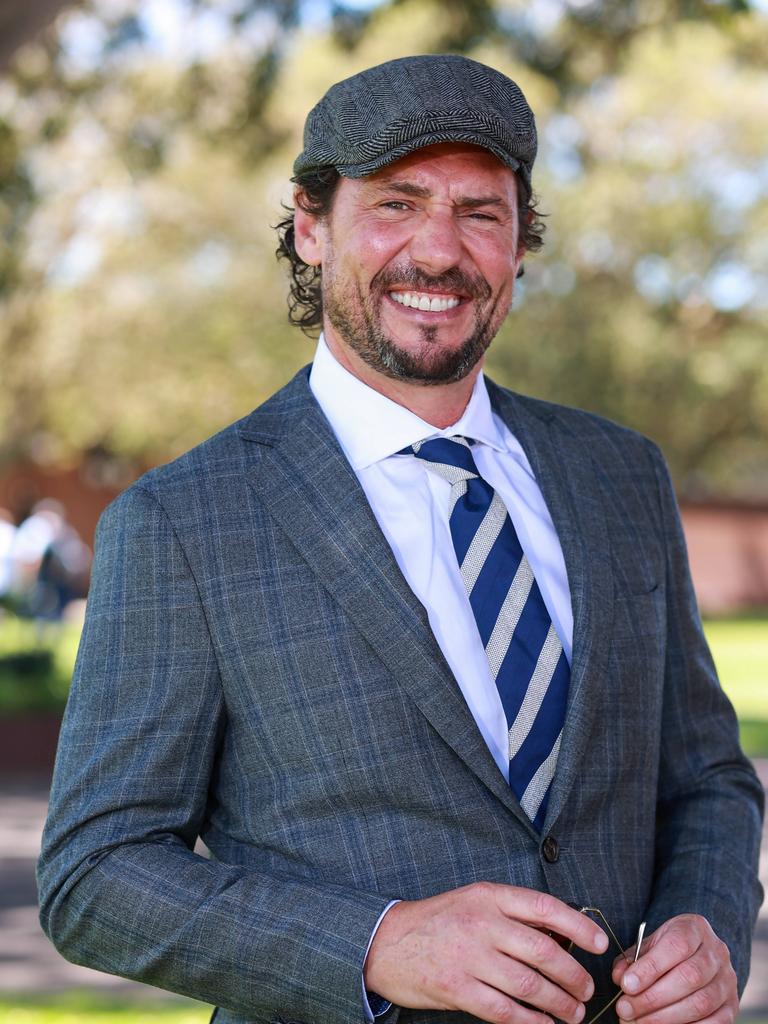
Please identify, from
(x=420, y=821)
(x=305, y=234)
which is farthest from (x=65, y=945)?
(x=305, y=234)

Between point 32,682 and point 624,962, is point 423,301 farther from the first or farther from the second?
point 32,682

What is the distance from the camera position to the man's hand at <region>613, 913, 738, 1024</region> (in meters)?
1.90

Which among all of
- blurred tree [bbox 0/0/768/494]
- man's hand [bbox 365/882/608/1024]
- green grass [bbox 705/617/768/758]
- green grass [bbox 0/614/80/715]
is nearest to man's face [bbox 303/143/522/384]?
man's hand [bbox 365/882/608/1024]

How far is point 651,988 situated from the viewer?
6.24 ft

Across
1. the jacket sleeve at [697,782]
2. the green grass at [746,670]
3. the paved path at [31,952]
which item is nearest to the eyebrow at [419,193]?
the jacket sleeve at [697,782]

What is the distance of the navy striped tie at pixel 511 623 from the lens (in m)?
2.12

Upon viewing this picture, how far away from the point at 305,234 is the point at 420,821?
3.40ft

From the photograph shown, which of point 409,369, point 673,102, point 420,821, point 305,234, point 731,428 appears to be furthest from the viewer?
point 731,428

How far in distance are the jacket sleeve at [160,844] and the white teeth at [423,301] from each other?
0.51m

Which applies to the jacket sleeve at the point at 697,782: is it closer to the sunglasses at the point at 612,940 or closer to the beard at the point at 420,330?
the sunglasses at the point at 612,940

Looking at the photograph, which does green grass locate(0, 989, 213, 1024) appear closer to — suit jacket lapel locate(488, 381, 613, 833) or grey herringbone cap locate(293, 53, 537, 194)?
suit jacket lapel locate(488, 381, 613, 833)

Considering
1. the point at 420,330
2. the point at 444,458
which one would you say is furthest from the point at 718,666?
the point at 420,330

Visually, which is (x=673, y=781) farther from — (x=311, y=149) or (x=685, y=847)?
(x=311, y=149)

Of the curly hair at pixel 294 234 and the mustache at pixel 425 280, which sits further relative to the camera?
the curly hair at pixel 294 234
